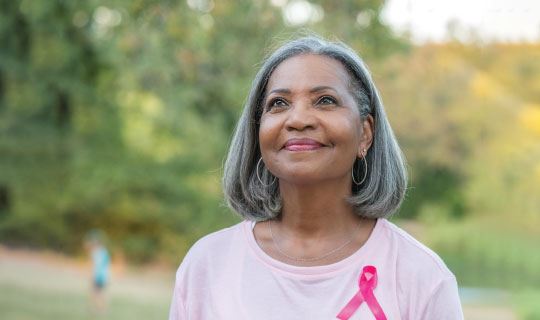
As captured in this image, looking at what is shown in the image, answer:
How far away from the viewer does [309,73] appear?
197 centimetres

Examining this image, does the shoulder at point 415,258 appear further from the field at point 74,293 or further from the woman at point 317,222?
the field at point 74,293

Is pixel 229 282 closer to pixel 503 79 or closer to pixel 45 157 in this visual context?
pixel 503 79

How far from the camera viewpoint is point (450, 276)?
1.89 meters

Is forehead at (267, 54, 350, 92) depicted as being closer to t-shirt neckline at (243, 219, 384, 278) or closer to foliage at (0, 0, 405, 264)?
t-shirt neckline at (243, 219, 384, 278)

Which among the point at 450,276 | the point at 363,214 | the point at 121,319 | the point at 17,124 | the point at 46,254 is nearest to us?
the point at 450,276

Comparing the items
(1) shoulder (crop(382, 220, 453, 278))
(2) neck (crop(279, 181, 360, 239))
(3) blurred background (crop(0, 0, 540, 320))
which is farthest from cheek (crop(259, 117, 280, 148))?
(3) blurred background (crop(0, 0, 540, 320))

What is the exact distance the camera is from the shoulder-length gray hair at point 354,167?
2027mm

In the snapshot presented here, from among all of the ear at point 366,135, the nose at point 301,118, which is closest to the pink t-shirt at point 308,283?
the ear at point 366,135

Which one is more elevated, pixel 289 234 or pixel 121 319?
pixel 121 319

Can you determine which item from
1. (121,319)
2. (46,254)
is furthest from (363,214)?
(46,254)

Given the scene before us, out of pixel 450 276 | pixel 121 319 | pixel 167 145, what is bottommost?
pixel 450 276

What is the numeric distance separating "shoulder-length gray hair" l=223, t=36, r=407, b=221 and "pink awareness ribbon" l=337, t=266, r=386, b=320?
171 millimetres

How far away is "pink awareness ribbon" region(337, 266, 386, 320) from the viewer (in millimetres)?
1856

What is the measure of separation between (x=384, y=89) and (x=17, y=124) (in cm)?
797
